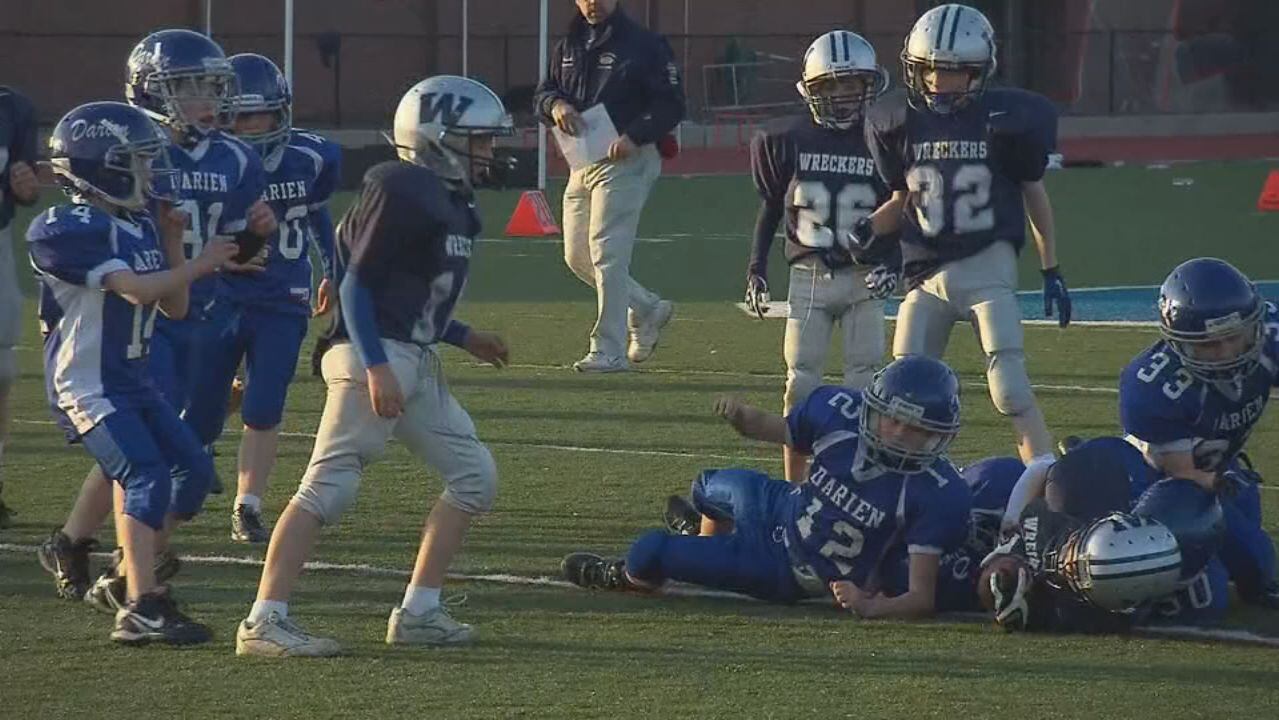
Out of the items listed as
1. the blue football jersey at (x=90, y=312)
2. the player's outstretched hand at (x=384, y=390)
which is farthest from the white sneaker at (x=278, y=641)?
the blue football jersey at (x=90, y=312)

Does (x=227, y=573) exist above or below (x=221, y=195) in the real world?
below

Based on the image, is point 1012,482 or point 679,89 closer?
point 1012,482

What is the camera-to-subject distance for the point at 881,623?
6.52m

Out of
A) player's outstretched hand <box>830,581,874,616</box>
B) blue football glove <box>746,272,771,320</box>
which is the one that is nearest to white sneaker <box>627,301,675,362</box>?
blue football glove <box>746,272,771,320</box>

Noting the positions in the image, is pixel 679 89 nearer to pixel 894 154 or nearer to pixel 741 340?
pixel 741 340

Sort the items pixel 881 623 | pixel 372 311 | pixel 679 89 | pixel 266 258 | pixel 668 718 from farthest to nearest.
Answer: pixel 679 89
pixel 266 258
pixel 881 623
pixel 372 311
pixel 668 718

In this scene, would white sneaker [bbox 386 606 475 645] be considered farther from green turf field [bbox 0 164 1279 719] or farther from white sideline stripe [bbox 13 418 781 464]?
white sideline stripe [bbox 13 418 781 464]

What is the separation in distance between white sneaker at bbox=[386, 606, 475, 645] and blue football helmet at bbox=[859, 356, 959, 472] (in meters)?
1.27

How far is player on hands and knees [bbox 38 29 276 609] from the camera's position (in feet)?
23.7

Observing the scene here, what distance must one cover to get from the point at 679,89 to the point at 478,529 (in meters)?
4.55

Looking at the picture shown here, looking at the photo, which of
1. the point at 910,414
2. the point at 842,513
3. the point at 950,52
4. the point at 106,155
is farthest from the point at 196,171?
the point at 950,52

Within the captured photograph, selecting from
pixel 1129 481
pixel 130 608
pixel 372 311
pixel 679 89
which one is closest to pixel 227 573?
pixel 130 608

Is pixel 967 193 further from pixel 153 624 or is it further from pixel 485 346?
pixel 153 624

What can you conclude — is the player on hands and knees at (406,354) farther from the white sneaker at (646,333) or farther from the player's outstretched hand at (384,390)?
the white sneaker at (646,333)
